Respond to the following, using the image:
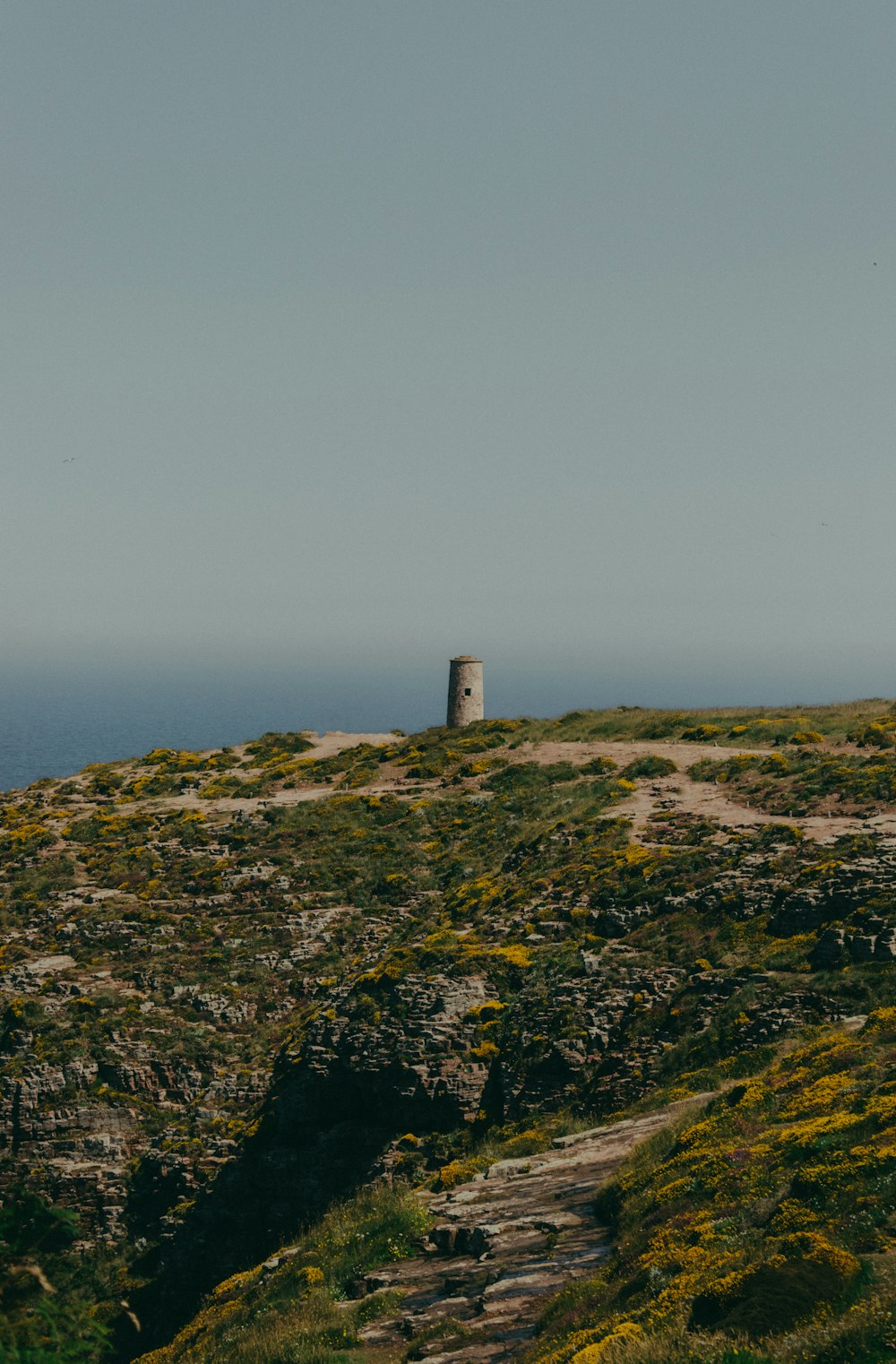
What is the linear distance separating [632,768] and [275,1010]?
2194 cm

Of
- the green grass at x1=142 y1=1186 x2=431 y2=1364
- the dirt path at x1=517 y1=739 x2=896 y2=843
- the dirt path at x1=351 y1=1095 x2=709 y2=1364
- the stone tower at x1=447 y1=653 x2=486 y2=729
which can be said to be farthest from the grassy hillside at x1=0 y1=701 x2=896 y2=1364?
the stone tower at x1=447 y1=653 x2=486 y2=729

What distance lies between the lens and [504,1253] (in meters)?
18.0

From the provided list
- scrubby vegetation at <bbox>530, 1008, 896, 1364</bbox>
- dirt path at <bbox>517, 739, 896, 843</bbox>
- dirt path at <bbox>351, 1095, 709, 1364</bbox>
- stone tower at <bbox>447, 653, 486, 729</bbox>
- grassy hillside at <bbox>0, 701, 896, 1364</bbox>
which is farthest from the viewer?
stone tower at <bbox>447, 653, 486, 729</bbox>

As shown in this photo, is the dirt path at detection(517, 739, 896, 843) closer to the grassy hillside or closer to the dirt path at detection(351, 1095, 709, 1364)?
the grassy hillside

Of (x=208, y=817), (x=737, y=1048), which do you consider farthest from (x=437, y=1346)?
(x=208, y=817)

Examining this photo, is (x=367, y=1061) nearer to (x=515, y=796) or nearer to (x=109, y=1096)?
(x=109, y=1096)

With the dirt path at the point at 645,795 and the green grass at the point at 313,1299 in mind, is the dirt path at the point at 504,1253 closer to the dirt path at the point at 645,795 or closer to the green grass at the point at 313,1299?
the green grass at the point at 313,1299

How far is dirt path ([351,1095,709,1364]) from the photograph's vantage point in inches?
609

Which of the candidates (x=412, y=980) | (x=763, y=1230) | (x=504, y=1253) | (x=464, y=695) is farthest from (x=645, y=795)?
(x=763, y=1230)

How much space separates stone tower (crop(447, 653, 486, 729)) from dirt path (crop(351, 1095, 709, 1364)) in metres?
42.3

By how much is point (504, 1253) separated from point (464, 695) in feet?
158

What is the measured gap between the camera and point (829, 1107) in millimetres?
16453

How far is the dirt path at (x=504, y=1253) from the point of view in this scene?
15.5 meters

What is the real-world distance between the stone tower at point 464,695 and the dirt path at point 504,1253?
42.3m
